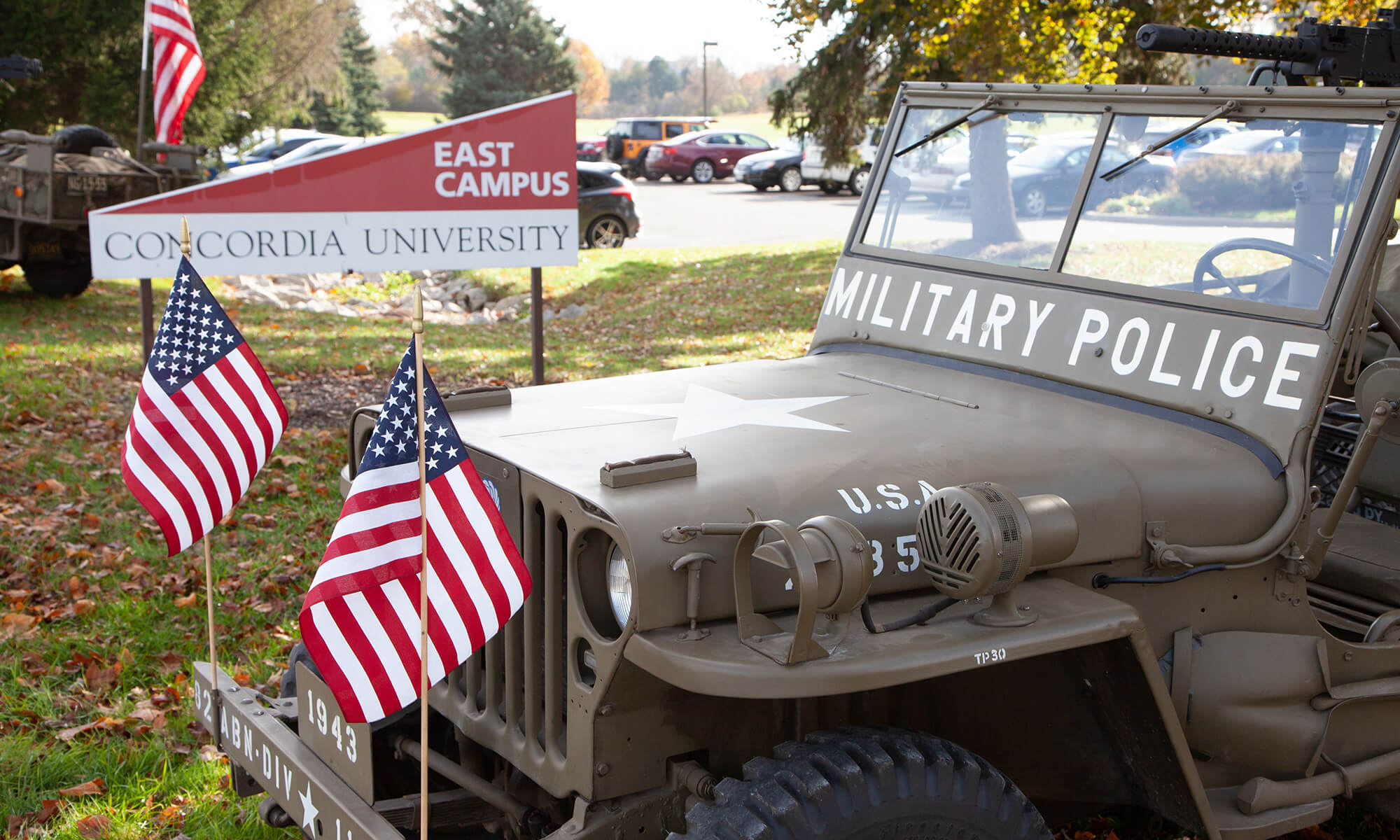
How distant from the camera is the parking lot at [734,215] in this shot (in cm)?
2066

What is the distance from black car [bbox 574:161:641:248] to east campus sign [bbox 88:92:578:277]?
1262cm

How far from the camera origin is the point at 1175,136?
359 centimetres

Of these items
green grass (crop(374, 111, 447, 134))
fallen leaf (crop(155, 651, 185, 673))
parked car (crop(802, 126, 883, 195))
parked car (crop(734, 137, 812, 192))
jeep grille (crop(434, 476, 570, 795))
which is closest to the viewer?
jeep grille (crop(434, 476, 570, 795))

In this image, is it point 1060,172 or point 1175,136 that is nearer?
point 1175,136

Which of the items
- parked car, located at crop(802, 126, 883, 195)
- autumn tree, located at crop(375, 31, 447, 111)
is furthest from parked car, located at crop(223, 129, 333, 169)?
autumn tree, located at crop(375, 31, 447, 111)

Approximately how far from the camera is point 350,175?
6270mm

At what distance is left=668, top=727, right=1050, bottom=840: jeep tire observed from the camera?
239 cm

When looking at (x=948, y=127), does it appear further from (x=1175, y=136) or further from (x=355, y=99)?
(x=355, y=99)

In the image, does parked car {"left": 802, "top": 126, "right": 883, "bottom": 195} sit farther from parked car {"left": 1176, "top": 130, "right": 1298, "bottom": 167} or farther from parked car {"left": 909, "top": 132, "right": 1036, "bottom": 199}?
parked car {"left": 1176, "top": 130, "right": 1298, "bottom": 167}

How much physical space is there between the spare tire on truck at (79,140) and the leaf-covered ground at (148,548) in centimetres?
161

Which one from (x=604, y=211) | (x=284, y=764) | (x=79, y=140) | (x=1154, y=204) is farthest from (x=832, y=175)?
(x=284, y=764)

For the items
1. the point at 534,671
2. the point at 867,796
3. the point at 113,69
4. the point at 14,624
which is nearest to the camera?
the point at 867,796

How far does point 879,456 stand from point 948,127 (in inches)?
65.4

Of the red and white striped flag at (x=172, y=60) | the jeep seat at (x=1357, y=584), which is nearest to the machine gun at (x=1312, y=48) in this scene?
the jeep seat at (x=1357, y=584)
